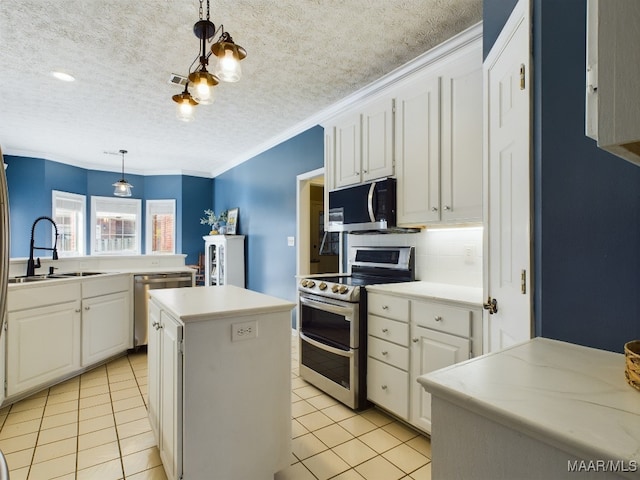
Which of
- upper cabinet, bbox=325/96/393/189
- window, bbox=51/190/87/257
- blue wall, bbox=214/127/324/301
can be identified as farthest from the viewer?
window, bbox=51/190/87/257

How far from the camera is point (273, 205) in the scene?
4723 millimetres

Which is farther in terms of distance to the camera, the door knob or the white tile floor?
the white tile floor

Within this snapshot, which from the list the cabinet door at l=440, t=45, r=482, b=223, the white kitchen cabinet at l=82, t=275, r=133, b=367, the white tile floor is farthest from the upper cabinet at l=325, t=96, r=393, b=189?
the white kitchen cabinet at l=82, t=275, r=133, b=367

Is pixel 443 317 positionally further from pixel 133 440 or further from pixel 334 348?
pixel 133 440

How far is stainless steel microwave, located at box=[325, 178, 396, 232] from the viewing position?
2559mm

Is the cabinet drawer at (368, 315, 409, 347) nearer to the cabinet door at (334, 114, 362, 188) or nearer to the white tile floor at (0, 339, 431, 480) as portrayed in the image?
the white tile floor at (0, 339, 431, 480)

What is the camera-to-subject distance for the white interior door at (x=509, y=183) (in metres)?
1.18

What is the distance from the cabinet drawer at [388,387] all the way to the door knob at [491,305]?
2.71 ft

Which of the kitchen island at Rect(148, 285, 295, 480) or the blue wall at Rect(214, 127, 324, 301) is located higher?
the blue wall at Rect(214, 127, 324, 301)

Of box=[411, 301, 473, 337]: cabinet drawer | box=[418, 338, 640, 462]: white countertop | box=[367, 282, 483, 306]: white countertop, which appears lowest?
box=[411, 301, 473, 337]: cabinet drawer

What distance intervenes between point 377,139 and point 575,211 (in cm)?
190

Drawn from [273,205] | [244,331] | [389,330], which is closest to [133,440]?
[244,331]

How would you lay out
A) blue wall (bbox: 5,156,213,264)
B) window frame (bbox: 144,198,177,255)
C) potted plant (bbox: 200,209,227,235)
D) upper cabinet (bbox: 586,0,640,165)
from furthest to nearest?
window frame (bbox: 144,198,177,255) < potted plant (bbox: 200,209,227,235) < blue wall (bbox: 5,156,213,264) < upper cabinet (bbox: 586,0,640,165)

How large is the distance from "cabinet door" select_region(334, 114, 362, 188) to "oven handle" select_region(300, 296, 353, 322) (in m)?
1.06
